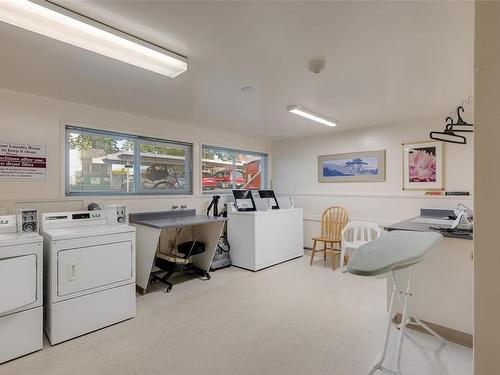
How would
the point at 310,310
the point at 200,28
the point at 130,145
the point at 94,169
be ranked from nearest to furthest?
1. the point at 200,28
2. the point at 310,310
3. the point at 94,169
4. the point at 130,145

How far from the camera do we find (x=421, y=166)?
155 inches

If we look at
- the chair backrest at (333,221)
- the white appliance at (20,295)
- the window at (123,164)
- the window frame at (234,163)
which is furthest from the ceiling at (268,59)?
the chair backrest at (333,221)

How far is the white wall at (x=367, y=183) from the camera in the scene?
146 inches

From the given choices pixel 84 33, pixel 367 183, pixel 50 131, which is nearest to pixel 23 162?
pixel 50 131

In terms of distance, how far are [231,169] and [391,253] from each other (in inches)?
151

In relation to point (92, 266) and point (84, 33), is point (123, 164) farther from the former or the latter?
point (84, 33)

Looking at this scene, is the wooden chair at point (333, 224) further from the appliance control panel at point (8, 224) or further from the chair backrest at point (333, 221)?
the appliance control panel at point (8, 224)

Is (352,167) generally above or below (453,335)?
above

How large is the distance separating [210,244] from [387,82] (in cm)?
295

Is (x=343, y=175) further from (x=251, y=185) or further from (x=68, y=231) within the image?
(x=68, y=231)

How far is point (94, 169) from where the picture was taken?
3.38 meters

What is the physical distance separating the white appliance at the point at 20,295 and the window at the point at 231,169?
267cm

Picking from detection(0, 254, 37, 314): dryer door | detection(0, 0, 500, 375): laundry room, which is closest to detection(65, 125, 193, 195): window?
detection(0, 0, 500, 375): laundry room
